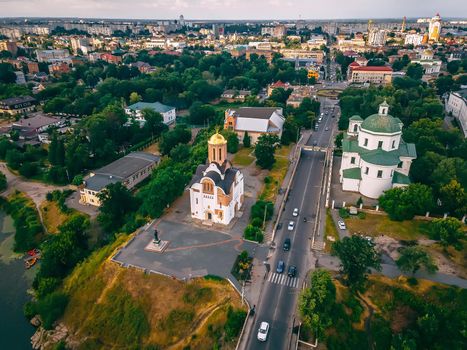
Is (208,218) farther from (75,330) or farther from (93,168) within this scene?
(93,168)

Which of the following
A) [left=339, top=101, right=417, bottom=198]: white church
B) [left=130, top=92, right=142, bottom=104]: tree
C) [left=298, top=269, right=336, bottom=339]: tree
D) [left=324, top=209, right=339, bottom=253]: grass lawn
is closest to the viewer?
[left=298, top=269, right=336, bottom=339]: tree

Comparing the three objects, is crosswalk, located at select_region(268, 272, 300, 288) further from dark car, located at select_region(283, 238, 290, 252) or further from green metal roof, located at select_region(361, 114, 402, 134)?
green metal roof, located at select_region(361, 114, 402, 134)

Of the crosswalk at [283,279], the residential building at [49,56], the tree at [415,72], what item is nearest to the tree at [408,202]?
the crosswalk at [283,279]

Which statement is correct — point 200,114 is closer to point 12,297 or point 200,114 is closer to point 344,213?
point 344,213

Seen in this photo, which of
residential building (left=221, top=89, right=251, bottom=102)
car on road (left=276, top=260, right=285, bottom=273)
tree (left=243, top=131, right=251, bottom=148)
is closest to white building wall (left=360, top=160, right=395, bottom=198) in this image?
car on road (left=276, top=260, right=285, bottom=273)

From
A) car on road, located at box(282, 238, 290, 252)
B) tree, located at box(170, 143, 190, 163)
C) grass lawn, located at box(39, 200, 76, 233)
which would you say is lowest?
grass lawn, located at box(39, 200, 76, 233)

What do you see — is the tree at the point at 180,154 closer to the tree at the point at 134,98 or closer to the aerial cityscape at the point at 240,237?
the aerial cityscape at the point at 240,237
